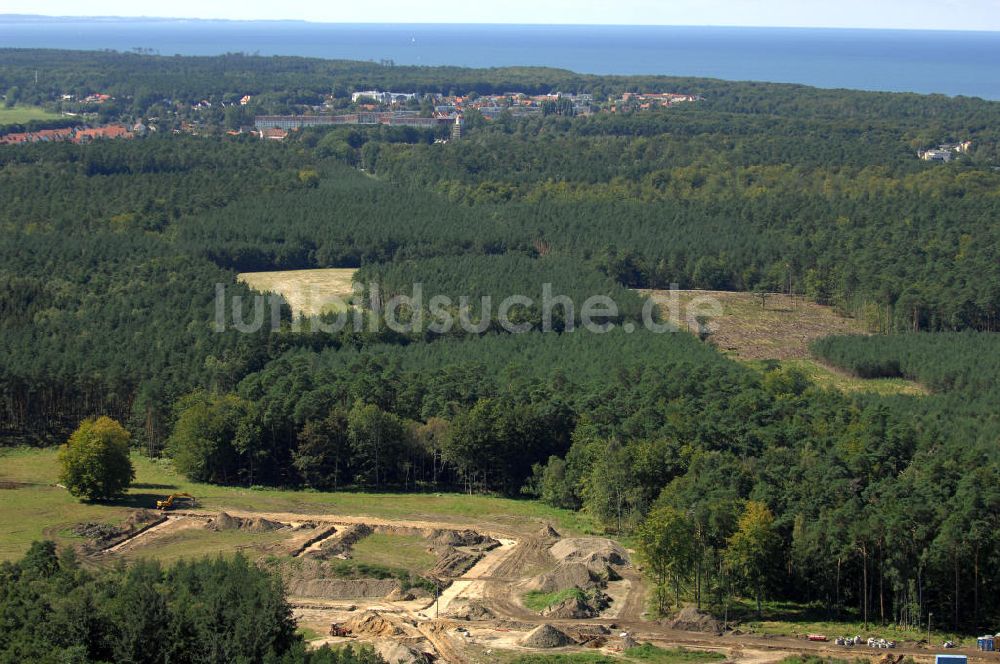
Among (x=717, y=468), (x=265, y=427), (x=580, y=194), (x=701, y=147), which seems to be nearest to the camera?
(x=717, y=468)

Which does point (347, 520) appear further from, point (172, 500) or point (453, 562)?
point (172, 500)

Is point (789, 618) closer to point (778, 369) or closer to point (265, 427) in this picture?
point (265, 427)

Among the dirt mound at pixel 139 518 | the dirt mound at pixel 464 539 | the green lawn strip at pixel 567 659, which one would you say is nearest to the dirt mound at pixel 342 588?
the dirt mound at pixel 464 539

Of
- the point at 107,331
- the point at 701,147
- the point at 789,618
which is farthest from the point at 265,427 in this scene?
the point at 701,147

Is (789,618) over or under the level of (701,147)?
under

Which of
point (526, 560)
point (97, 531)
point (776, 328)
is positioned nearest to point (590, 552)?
point (526, 560)

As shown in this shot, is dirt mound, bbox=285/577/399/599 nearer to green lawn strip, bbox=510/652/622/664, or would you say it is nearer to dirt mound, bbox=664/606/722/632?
green lawn strip, bbox=510/652/622/664

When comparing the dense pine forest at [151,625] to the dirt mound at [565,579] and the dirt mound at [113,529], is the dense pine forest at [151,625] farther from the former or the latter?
the dirt mound at [113,529]
